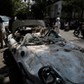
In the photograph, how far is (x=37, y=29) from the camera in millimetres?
9242

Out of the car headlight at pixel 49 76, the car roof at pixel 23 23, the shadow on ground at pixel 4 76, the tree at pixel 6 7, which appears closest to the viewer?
the car headlight at pixel 49 76

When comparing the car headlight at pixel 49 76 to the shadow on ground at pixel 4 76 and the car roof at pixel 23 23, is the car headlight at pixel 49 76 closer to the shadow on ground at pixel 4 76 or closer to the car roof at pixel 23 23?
the shadow on ground at pixel 4 76

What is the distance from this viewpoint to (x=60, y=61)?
505 centimetres

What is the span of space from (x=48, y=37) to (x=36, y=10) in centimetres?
4228

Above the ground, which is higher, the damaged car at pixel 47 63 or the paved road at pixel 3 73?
the damaged car at pixel 47 63

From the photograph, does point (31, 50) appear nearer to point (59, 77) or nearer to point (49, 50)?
point (49, 50)

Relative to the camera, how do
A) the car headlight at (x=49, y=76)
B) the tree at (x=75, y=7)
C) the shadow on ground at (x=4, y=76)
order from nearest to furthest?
the car headlight at (x=49, y=76), the shadow on ground at (x=4, y=76), the tree at (x=75, y=7)

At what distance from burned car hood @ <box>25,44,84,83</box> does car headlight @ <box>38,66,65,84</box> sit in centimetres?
13

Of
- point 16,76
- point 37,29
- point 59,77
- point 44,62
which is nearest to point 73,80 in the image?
point 59,77

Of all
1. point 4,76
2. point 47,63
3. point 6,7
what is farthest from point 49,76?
point 6,7

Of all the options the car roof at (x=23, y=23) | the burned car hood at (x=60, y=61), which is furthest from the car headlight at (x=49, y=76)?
the car roof at (x=23, y=23)

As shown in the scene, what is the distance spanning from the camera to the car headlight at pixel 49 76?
14.2 ft

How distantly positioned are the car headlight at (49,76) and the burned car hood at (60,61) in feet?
0.44

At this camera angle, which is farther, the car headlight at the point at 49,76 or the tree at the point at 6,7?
the tree at the point at 6,7
